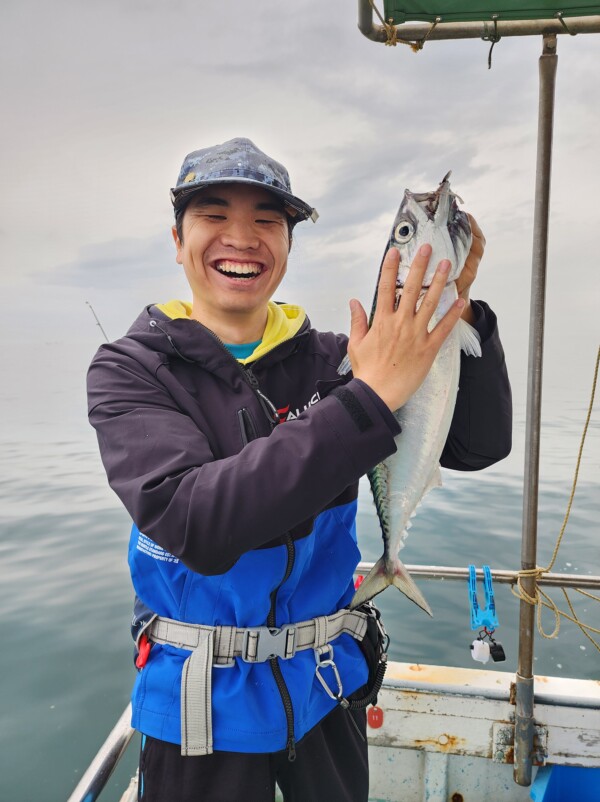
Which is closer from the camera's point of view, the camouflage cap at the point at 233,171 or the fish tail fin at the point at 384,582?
the camouflage cap at the point at 233,171

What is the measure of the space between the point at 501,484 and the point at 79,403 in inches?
886

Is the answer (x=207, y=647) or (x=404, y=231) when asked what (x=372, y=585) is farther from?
(x=404, y=231)

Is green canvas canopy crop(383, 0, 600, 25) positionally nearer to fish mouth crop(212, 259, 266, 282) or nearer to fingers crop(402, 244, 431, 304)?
fish mouth crop(212, 259, 266, 282)

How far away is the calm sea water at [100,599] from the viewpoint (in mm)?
4379

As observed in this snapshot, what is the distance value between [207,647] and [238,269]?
129 centimetres

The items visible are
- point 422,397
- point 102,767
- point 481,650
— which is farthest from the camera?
point 481,650

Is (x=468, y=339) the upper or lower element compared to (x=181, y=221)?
lower

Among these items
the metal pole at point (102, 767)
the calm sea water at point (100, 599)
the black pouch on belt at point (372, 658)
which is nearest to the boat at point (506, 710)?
the metal pole at point (102, 767)

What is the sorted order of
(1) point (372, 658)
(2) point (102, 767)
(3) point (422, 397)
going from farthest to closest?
1. (1) point (372, 658)
2. (2) point (102, 767)
3. (3) point (422, 397)

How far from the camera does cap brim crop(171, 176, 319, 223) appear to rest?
190 centimetres

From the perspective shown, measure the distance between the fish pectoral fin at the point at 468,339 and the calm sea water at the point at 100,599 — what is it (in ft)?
13.7

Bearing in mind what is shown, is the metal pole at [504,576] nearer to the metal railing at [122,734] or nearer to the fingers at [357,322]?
the metal railing at [122,734]

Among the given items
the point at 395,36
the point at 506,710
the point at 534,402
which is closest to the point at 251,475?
the point at 534,402

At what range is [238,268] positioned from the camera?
6.74 ft
